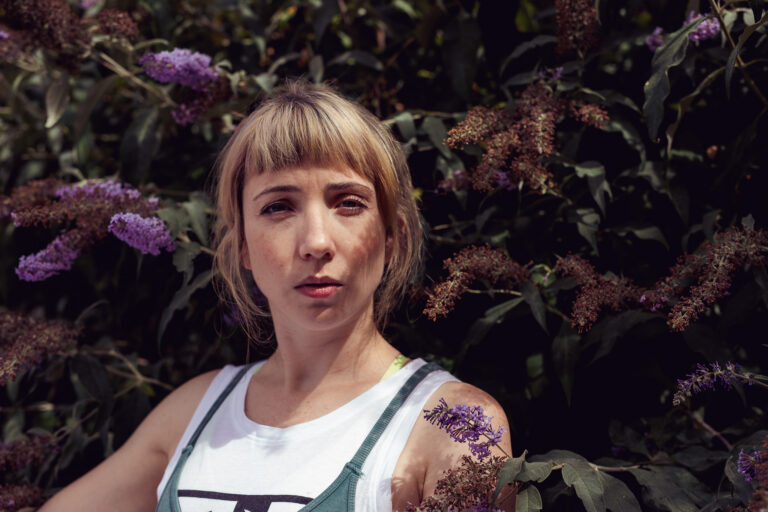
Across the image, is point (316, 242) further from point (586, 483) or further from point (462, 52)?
point (462, 52)

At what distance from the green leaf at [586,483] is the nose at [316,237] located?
21.5 inches

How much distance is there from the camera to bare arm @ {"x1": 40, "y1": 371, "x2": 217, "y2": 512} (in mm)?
1465

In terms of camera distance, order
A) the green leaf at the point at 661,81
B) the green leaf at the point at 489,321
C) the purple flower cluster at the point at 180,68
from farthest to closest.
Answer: the purple flower cluster at the point at 180,68, the green leaf at the point at 489,321, the green leaf at the point at 661,81

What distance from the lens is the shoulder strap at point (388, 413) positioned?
1.20 meters

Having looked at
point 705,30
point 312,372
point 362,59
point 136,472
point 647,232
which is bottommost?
point 136,472

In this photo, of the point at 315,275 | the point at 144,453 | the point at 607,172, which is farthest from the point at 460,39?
the point at 144,453

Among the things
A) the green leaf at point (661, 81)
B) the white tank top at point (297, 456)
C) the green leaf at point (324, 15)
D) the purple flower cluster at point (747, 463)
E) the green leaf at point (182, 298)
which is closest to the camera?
the purple flower cluster at point (747, 463)

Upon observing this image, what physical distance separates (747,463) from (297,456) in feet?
2.44

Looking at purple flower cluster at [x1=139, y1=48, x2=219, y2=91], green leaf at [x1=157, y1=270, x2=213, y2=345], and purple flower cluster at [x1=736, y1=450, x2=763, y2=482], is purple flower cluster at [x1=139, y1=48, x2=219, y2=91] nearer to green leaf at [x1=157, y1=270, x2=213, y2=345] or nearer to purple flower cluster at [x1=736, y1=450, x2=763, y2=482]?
green leaf at [x1=157, y1=270, x2=213, y2=345]

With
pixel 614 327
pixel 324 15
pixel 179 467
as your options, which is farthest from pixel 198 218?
pixel 614 327

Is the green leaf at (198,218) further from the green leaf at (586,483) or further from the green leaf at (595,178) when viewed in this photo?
the green leaf at (586,483)

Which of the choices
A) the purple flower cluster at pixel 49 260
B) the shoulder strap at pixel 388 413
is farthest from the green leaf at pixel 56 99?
the shoulder strap at pixel 388 413

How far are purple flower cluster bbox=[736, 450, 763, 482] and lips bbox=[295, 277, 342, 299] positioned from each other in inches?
27.7

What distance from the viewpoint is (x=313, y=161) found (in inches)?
49.7
